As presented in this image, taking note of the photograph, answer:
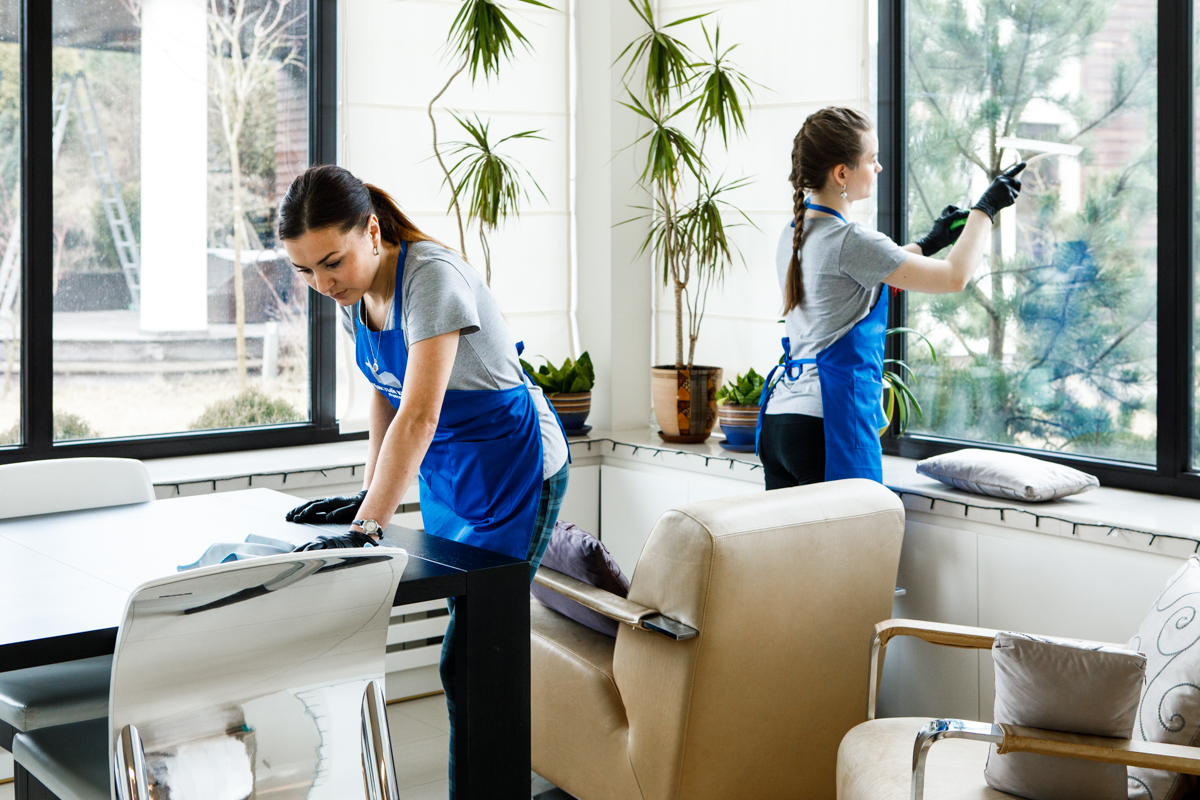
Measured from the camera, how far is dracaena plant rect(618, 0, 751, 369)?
357 centimetres

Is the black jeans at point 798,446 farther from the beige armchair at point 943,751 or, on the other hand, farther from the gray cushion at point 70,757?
the gray cushion at point 70,757

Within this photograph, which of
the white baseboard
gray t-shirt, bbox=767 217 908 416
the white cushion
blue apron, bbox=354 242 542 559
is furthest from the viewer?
the white baseboard

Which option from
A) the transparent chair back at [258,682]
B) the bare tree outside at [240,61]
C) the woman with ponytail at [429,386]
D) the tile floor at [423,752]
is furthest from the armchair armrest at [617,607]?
the bare tree outside at [240,61]

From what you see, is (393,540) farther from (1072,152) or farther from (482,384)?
(1072,152)

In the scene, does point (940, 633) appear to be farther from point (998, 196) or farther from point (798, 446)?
point (998, 196)

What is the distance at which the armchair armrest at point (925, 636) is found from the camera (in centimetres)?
207

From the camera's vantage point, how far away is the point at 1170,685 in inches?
71.3

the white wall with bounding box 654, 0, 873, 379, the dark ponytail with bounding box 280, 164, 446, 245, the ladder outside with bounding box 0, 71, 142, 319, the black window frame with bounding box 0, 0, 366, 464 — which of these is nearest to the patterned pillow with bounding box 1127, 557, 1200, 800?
the dark ponytail with bounding box 280, 164, 446, 245

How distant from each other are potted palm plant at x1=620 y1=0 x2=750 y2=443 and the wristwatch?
1.91 metres

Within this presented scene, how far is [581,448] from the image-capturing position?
3.77 metres

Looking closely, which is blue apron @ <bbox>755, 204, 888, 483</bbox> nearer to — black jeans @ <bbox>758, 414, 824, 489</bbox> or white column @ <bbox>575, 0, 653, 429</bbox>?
black jeans @ <bbox>758, 414, 824, 489</bbox>

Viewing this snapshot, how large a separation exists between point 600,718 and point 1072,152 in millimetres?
1874

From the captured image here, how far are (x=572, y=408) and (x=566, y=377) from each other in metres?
0.11

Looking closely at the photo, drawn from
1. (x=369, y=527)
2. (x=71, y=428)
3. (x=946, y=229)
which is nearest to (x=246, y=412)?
(x=71, y=428)
